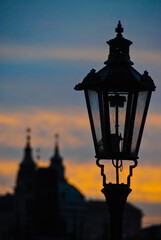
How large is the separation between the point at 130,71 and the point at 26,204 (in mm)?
160407

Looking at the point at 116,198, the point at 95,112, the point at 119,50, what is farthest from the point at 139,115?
the point at 116,198

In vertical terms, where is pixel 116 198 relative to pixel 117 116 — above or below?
below

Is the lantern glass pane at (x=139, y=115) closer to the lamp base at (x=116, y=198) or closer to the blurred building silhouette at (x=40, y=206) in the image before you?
the lamp base at (x=116, y=198)

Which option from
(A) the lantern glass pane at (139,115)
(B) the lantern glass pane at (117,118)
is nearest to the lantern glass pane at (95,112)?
(B) the lantern glass pane at (117,118)

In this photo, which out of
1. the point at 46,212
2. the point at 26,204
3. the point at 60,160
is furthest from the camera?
the point at 60,160

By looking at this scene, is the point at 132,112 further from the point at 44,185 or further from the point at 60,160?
the point at 60,160

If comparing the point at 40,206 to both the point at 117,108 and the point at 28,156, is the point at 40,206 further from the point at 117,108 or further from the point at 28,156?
the point at 117,108

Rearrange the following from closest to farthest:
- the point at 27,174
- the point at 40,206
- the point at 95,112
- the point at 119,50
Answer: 1. the point at 95,112
2. the point at 119,50
3. the point at 40,206
4. the point at 27,174

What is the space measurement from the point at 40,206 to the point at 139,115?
139303 millimetres

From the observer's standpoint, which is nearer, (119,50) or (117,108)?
(117,108)

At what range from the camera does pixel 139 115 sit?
1038cm

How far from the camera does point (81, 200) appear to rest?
651 ft

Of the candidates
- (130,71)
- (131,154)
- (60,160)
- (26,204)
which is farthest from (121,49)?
(60,160)

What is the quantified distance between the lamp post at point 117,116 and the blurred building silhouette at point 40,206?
10412 centimetres
